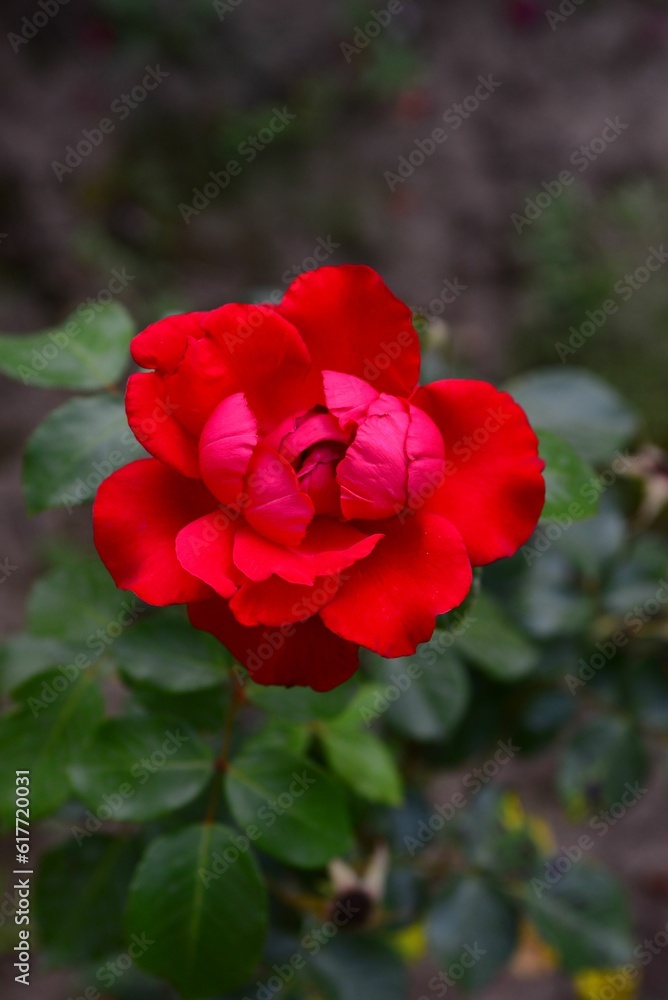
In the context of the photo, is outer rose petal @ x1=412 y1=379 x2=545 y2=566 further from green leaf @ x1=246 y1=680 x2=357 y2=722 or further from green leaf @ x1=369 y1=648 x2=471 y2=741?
green leaf @ x1=369 y1=648 x2=471 y2=741

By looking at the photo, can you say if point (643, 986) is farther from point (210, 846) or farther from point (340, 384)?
point (340, 384)

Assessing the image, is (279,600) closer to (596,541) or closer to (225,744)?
(225,744)

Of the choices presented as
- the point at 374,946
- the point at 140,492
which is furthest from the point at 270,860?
the point at 140,492

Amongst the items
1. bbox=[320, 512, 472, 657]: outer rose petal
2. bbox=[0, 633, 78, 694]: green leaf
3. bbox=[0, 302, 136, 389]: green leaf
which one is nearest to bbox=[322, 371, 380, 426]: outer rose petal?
bbox=[320, 512, 472, 657]: outer rose petal
